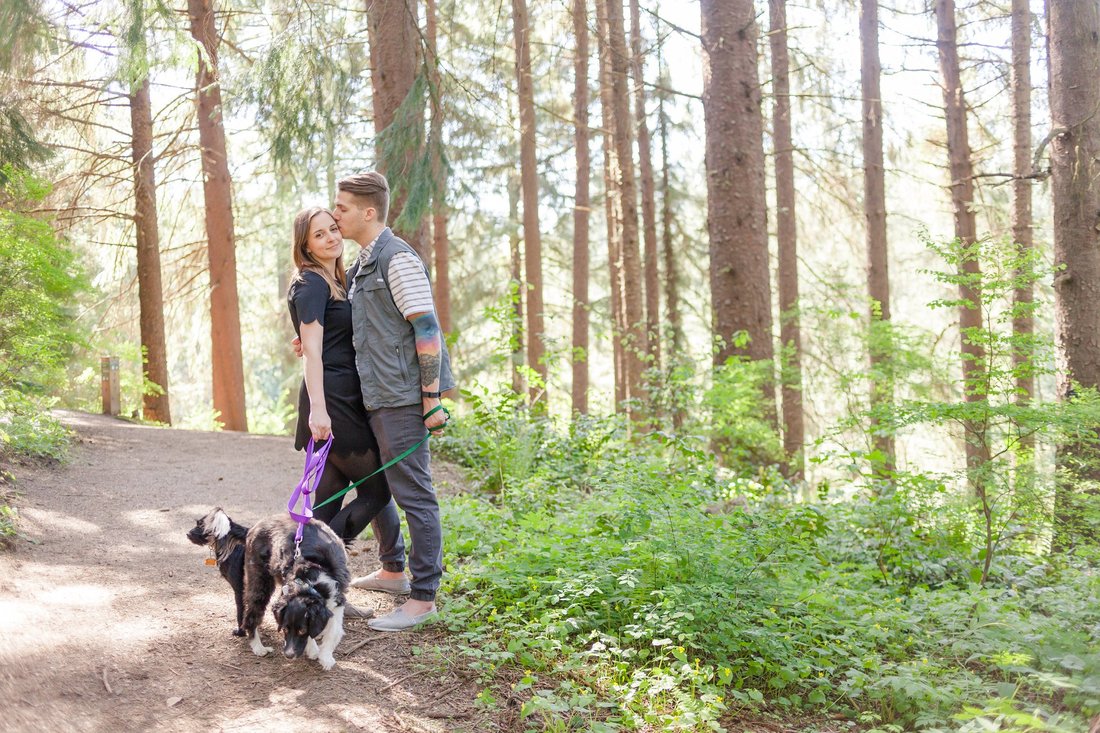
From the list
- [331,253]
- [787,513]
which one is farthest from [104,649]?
[787,513]

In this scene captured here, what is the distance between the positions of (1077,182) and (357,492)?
740cm

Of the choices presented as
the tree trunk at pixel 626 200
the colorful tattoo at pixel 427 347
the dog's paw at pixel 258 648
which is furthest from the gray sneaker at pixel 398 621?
the tree trunk at pixel 626 200

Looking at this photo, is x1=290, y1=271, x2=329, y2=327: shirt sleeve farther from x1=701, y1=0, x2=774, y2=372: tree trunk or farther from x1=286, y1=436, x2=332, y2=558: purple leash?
x1=701, y1=0, x2=774, y2=372: tree trunk

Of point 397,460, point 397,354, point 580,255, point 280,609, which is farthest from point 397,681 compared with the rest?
point 580,255

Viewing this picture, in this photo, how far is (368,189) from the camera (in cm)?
398

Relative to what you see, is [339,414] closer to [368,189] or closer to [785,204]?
[368,189]

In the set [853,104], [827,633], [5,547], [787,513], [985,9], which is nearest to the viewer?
[827,633]

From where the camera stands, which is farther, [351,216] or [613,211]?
[613,211]

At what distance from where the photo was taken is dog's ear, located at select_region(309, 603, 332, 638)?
3.43 m

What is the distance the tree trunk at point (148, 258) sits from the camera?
13.8 m

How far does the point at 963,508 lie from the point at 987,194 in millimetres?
12149

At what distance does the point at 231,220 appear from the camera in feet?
47.1

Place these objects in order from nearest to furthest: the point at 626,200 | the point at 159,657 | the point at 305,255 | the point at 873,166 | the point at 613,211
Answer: the point at 159,657 → the point at 305,255 → the point at 873,166 → the point at 626,200 → the point at 613,211

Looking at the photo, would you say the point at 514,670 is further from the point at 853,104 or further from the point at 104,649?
the point at 853,104
